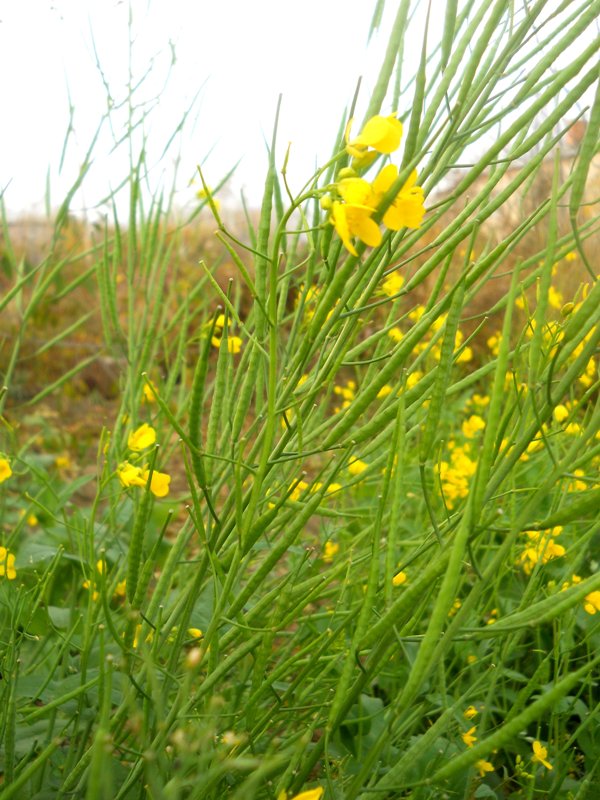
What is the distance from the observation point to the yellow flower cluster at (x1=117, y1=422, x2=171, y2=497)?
113 centimetres

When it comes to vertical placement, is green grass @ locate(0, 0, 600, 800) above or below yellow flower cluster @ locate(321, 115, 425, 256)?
below

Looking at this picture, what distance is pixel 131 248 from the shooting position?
65.5 inches

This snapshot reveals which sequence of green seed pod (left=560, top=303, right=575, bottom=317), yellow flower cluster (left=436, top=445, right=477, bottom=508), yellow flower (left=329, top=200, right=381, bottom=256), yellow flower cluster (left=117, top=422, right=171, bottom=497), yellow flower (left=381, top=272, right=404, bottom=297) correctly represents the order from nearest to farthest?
yellow flower (left=329, top=200, right=381, bottom=256)
green seed pod (left=560, top=303, right=575, bottom=317)
yellow flower cluster (left=117, top=422, right=171, bottom=497)
yellow flower (left=381, top=272, right=404, bottom=297)
yellow flower cluster (left=436, top=445, right=477, bottom=508)

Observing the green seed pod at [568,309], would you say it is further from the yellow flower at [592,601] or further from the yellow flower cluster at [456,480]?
the yellow flower cluster at [456,480]

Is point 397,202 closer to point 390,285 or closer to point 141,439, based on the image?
point 141,439

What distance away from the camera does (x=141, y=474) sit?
1.22m

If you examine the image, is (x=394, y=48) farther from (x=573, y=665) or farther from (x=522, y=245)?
(x=522, y=245)

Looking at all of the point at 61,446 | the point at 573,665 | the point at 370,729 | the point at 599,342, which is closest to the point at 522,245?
the point at 61,446

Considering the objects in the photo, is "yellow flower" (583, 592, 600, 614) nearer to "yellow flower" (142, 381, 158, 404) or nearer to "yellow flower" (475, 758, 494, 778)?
"yellow flower" (475, 758, 494, 778)

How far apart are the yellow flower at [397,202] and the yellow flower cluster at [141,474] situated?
0.49 metres

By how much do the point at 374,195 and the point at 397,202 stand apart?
23mm

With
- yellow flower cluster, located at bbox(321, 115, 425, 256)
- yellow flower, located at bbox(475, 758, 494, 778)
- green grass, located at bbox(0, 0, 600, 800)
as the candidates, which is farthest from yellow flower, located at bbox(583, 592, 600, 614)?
yellow flower cluster, located at bbox(321, 115, 425, 256)

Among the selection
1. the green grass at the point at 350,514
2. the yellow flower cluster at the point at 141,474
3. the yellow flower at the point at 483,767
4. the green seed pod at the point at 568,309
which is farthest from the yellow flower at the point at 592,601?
the yellow flower cluster at the point at 141,474

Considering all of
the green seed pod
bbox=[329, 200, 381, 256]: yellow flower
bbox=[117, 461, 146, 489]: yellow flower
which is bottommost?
bbox=[117, 461, 146, 489]: yellow flower
